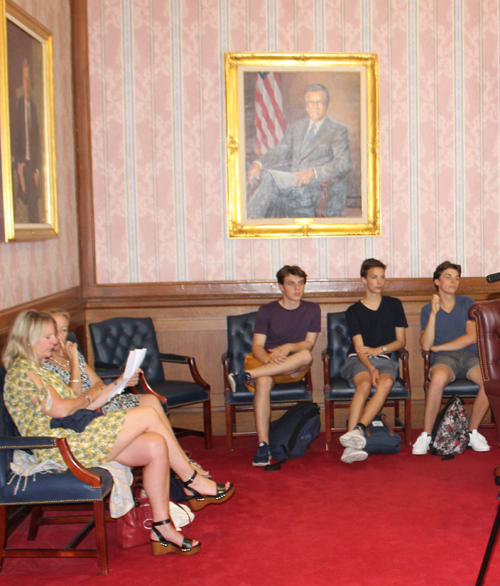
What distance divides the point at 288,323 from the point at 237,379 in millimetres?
626

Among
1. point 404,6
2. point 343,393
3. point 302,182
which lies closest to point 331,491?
point 343,393

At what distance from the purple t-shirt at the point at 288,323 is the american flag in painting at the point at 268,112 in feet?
4.70

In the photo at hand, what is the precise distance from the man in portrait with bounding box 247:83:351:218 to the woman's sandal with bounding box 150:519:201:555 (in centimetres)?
306

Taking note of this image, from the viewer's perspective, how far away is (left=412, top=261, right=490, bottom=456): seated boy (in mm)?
4988

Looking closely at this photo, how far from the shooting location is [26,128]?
4242 mm

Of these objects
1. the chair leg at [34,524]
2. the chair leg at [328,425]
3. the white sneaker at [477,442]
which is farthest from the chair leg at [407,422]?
the chair leg at [34,524]

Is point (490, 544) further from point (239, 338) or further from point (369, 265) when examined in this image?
point (239, 338)

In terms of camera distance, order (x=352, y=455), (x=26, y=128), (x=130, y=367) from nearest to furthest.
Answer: (x=130, y=367) → (x=26, y=128) → (x=352, y=455)

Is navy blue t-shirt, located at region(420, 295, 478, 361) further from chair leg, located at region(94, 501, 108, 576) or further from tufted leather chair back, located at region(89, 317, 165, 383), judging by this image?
chair leg, located at region(94, 501, 108, 576)

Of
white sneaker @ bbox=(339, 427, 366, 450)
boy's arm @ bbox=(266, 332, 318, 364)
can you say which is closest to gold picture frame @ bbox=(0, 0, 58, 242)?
boy's arm @ bbox=(266, 332, 318, 364)

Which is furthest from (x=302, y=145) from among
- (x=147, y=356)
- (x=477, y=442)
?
(x=477, y=442)

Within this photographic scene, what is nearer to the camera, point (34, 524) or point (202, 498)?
point (34, 524)

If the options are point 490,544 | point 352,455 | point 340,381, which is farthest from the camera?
point 340,381

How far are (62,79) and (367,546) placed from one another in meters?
4.08
